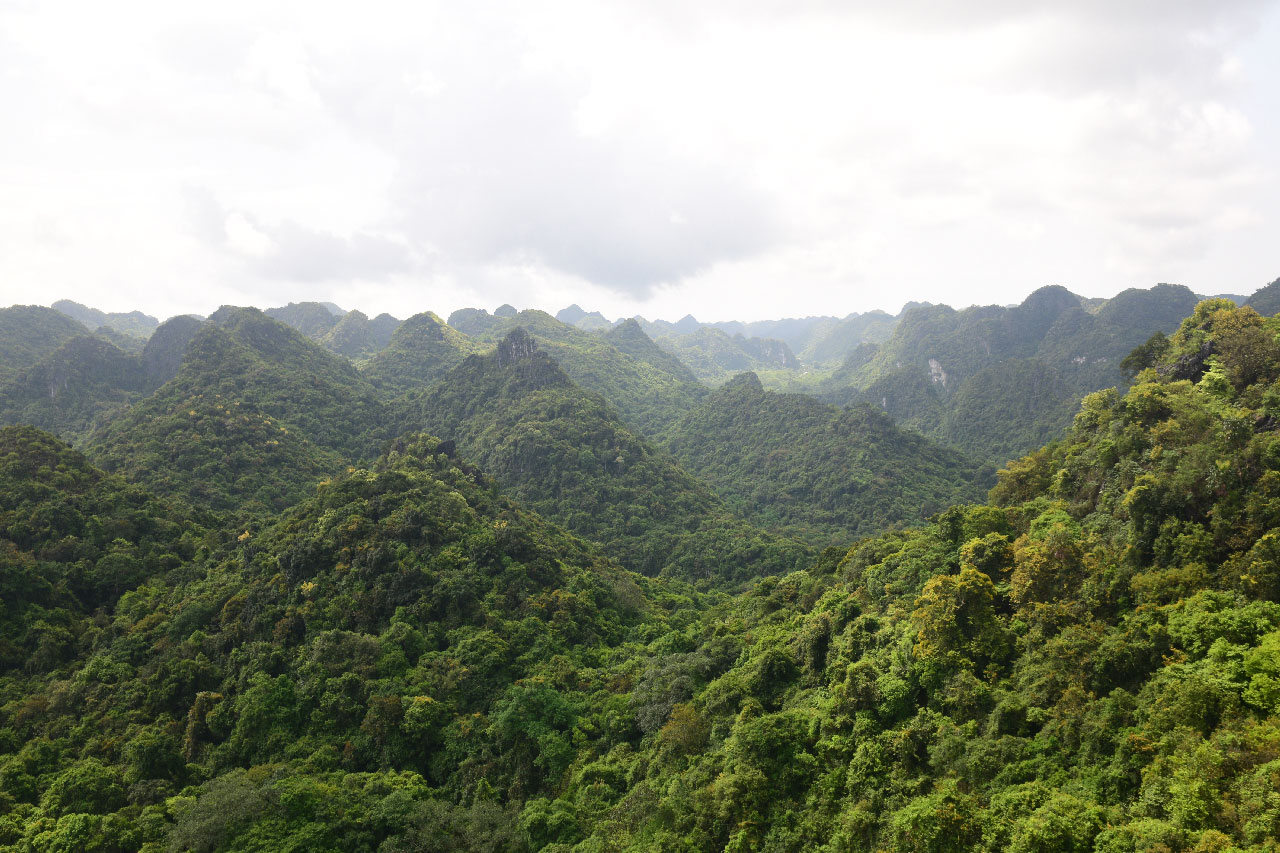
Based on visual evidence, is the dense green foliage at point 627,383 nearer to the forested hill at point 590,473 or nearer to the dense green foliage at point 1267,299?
the forested hill at point 590,473

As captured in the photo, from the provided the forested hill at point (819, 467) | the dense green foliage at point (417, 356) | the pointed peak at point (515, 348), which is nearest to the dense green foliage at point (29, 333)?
the dense green foliage at point (417, 356)

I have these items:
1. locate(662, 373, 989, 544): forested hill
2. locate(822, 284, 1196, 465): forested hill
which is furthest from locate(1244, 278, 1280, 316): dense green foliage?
locate(662, 373, 989, 544): forested hill

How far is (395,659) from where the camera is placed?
37781 millimetres

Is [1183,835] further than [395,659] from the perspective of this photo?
No

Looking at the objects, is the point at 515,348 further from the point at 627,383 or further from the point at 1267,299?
the point at 1267,299

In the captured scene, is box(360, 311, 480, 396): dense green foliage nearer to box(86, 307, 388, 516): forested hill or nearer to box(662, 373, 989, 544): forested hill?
box(86, 307, 388, 516): forested hill

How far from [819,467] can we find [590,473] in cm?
4609

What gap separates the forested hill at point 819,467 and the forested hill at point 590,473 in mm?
17988

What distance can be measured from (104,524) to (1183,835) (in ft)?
220

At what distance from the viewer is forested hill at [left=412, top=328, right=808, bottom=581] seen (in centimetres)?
7638

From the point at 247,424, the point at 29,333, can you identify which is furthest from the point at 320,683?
the point at 29,333

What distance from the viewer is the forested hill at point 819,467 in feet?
318

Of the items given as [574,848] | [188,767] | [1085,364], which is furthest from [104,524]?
[1085,364]

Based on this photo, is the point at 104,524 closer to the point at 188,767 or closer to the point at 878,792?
the point at 188,767
